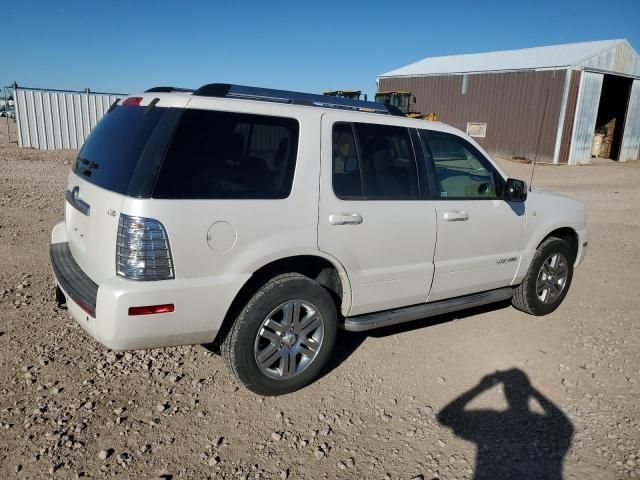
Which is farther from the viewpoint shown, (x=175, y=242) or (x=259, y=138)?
(x=259, y=138)

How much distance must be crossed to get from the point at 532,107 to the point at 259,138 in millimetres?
24504

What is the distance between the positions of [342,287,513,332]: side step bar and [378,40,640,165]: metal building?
798 inches

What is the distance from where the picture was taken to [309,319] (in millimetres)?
3457

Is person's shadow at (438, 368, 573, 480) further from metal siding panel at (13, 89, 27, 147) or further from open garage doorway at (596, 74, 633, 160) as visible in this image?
open garage doorway at (596, 74, 633, 160)

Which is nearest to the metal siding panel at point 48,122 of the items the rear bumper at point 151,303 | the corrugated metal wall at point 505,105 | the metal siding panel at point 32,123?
the metal siding panel at point 32,123

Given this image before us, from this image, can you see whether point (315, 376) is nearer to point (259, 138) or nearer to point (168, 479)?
point (168, 479)

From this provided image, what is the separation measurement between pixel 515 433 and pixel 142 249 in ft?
8.20

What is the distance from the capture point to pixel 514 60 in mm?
27078

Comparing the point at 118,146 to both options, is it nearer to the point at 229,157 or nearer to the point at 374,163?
the point at 229,157

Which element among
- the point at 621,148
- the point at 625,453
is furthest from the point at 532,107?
the point at 625,453

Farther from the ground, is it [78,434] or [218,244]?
[218,244]

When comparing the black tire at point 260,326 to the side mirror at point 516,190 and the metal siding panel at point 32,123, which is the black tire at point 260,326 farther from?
the metal siding panel at point 32,123

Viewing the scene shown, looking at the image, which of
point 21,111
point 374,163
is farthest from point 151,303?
point 21,111

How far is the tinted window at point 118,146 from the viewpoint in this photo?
296 cm
